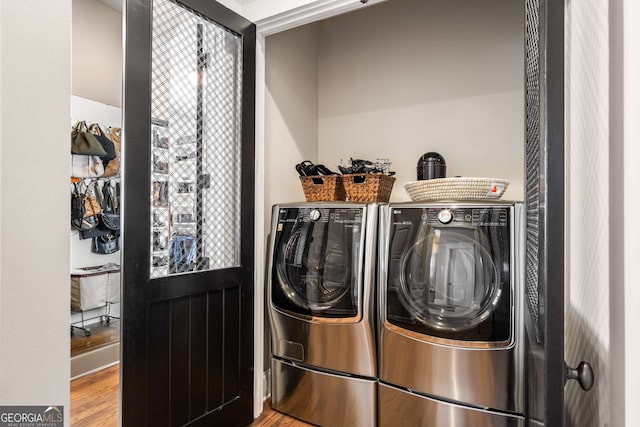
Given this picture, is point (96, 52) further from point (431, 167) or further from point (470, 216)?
point (470, 216)

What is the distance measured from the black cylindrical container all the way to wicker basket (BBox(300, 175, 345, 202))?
527mm

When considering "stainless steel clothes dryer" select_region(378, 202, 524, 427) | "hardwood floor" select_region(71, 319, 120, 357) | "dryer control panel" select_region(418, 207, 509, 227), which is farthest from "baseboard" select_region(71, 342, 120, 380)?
"dryer control panel" select_region(418, 207, 509, 227)

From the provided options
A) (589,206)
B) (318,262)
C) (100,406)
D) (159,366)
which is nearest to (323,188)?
(318,262)

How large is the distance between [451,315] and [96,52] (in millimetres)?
3548

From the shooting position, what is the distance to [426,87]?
100 inches

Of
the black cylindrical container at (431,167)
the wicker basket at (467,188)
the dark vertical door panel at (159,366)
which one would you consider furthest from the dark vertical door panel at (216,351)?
the black cylindrical container at (431,167)

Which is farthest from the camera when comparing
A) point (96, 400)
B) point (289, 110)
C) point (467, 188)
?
point (289, 110)

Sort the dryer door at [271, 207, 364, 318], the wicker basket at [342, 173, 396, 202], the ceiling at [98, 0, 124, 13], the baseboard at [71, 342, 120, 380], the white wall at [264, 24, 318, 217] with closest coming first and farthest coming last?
the dryer door at [271, 207, 364, 318] < the wicker basket at [342, 173, 396, 202] < the white wall at [264, 24, 318, 217] < the baseboard at [71, 342, 120, 380] < the ceiling at [98, 0, 124, 13]

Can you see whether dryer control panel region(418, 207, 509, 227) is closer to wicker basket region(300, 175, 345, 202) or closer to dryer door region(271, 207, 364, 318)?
dryer door region(271, 207, 364, 318)

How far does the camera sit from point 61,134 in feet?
2.88

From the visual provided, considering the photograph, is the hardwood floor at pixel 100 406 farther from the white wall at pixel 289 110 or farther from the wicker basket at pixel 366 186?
the wicker basket at pixel 366 186

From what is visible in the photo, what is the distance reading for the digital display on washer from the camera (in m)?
1.59

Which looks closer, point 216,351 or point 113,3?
point 216,351
